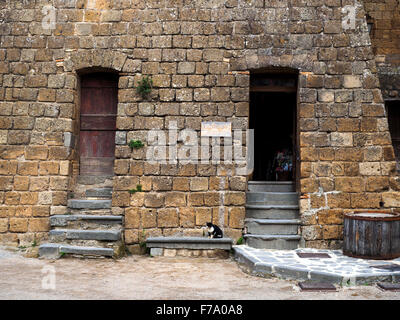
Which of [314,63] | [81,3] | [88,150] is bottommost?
[88,150]

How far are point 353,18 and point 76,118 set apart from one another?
16.2ft

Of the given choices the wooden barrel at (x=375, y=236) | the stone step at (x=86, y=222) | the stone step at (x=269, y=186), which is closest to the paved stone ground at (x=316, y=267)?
the wooden barrel at (x=375, y=236)

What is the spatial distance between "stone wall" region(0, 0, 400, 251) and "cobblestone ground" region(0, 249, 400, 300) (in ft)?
2.45

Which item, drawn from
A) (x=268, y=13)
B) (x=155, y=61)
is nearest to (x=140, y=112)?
(x=155, y=61)

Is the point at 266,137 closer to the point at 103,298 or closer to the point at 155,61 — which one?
the point at 155,61

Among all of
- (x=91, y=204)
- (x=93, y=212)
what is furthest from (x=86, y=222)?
(x=91, y=204)

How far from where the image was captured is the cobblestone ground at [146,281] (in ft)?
13.2

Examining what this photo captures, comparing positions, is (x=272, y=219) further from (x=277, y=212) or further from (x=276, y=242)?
(x=276, y=242)

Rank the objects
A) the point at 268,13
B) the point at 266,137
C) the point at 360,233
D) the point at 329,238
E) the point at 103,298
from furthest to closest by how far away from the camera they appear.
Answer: the point at 266,137 → the point at 268,13 → the point at 329,238 → the point at 360,233 → the point at 103,298

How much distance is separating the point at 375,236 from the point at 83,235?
4.23 m

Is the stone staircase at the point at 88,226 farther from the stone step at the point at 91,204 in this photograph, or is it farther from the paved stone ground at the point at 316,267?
the paved stone ground at the point at 316,267

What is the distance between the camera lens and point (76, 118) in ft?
21.6

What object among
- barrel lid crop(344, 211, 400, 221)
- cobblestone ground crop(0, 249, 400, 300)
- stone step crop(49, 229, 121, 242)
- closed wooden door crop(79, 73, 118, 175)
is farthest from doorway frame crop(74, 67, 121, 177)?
barrel lid crop(344, 211, 400, 221)

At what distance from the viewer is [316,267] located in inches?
188
